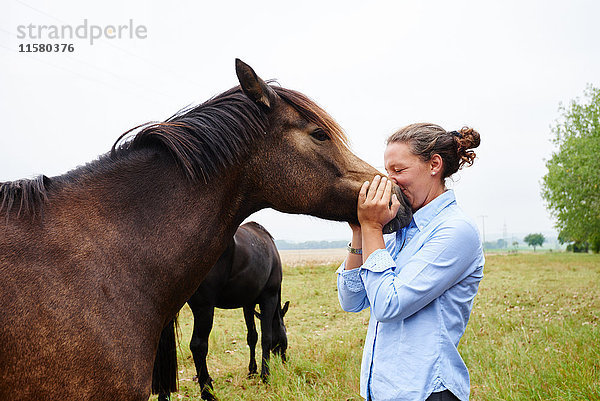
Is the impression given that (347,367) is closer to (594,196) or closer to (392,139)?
(392,139)

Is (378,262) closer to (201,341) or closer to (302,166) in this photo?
(302,166)

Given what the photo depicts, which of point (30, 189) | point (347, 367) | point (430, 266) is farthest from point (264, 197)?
point (347, 367)

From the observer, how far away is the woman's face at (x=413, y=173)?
2154 millimetres

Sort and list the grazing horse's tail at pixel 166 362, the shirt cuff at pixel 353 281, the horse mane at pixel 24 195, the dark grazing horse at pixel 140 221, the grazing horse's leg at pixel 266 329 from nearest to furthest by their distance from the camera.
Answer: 1. the dark grazing horse at pixel 140 221
2. the horse mane at pixel 24 195
3. the shirt cuff at pixel 353 281
4. the grazing horse's tail at pixel 166 362
5. the grazing horse's leg at pixel 266 329

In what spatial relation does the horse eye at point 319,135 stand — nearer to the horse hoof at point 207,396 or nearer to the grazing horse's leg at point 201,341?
the grazing horse's leg at point 201,341

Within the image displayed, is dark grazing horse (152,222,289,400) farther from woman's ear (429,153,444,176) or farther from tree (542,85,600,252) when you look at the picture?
tree (542,85,600,252)

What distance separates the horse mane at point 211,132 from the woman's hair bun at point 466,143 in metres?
0.67

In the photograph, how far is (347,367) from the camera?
17.8 ft

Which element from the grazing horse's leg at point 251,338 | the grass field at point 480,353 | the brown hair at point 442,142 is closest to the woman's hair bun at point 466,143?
the brown hair at point 442,142

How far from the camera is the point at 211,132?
6.94 feet

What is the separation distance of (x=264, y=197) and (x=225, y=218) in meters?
0.24

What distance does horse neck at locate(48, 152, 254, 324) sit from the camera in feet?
6.11

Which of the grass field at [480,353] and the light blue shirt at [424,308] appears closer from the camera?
the light blue shirt at [424,308]

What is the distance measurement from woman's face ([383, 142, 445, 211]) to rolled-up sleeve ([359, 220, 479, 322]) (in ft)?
0.96
